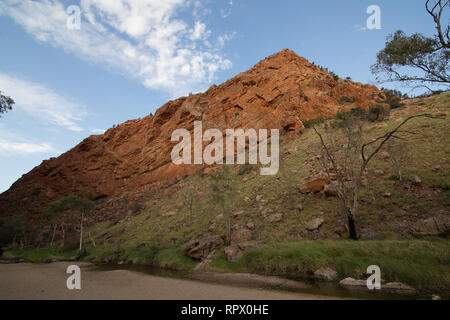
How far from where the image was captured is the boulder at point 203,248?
49.6 ft

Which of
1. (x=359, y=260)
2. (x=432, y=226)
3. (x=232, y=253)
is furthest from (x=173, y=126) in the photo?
(x=432, y=226)

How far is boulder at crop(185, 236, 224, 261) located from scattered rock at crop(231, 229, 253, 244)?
2.90 ft

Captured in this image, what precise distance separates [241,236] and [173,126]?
39.8m

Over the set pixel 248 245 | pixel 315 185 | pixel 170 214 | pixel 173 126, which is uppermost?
pixel 173 126

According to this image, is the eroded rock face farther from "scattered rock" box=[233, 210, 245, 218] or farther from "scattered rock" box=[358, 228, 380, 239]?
"scattered rock" box=[358, 228, 380, 239]

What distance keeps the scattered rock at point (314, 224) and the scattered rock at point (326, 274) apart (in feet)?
13.2

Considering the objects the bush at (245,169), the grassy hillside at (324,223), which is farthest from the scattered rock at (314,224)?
the bush at (245,169)

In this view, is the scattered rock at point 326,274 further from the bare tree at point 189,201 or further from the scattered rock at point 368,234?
the bare tree at point 189,201

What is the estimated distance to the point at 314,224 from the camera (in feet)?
46.5

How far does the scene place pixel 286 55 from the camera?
4716 centimetres

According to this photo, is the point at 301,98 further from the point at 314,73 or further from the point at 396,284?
the point at 396,284

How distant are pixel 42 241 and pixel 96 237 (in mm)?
18777

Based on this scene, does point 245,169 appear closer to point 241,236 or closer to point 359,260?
point 241,236

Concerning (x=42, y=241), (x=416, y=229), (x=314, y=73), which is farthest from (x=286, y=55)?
(x=42, y=241)
